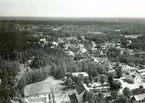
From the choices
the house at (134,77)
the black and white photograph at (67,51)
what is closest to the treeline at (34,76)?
the black and white photograph at (67,51)

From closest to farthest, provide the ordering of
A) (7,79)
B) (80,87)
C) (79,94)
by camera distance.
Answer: (79,94), (80,87), (7,79)

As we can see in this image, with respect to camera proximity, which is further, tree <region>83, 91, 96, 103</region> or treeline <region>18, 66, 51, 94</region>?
treeline <region>18, 66, 51, 94</region>

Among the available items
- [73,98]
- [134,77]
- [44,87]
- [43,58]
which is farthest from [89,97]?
[43,58]

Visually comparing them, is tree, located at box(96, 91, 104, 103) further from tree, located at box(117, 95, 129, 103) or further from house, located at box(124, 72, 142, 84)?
house, located at box(124, 72, 142, 84)

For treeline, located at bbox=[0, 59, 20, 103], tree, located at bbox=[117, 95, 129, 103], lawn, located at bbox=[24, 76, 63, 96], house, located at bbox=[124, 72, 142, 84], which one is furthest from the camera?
house, located at bbox=[124, 72, 142, 84]

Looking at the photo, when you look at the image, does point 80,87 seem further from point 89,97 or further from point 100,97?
point 100,97

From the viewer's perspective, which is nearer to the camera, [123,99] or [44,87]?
[123,99]

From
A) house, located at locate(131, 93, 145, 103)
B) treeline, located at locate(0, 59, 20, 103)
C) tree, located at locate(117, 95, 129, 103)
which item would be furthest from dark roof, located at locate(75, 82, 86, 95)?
treeline, located at locate(0, 59, 20, 103)

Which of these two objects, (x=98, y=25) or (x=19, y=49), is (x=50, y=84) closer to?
(x=19, y=49)
